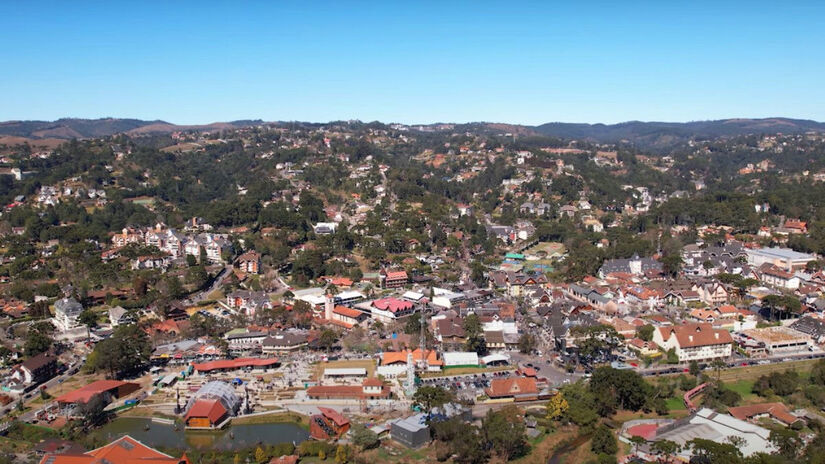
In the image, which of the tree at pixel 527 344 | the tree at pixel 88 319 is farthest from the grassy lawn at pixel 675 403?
the tree at pixel 88 319

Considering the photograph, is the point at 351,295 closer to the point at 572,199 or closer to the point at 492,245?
the point at 492,245

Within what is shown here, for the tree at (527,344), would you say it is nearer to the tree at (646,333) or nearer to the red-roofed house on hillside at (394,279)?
the tree at (646,333)

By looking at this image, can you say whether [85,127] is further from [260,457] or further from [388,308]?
[260,457]

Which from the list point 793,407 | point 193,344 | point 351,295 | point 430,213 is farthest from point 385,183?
point 793,407

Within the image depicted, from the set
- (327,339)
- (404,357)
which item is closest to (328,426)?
(404,357)

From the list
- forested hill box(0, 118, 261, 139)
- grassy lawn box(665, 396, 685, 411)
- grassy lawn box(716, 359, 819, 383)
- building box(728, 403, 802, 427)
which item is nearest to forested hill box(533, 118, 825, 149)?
forested hill box(0, 118, 261, 139)

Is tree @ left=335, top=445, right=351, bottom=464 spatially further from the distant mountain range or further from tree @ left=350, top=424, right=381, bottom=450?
the distant mountain range
